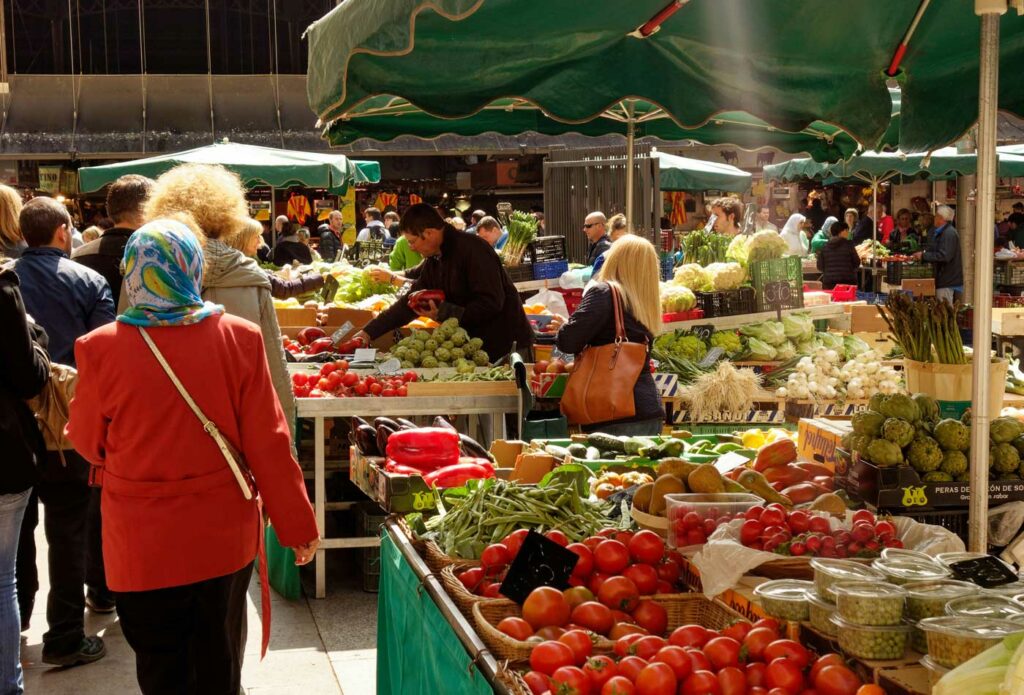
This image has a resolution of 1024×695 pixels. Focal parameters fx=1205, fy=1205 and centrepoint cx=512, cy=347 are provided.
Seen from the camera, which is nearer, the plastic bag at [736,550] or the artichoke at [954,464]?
the plastic bag at [736,550]

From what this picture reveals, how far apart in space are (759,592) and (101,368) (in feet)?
7.00

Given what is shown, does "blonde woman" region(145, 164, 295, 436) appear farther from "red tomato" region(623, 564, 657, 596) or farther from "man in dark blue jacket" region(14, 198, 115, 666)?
"red tomato" region(623, 564, 657, 596)

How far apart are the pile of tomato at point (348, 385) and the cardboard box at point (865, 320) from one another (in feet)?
16.7

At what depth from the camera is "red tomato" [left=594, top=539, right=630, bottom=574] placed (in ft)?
12.2

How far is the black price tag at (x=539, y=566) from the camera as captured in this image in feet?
11.5

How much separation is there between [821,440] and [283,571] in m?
3.39

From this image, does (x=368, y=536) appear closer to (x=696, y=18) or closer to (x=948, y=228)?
(x=696, y=18)

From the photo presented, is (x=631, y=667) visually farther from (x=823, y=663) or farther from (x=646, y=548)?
(x=646, y=548)

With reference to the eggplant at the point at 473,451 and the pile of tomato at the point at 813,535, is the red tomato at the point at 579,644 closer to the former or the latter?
the pile of tomato at the point at 813,535

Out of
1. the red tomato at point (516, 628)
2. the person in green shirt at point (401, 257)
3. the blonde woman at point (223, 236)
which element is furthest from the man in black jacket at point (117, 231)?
the person in green shirt at point (401, 257)

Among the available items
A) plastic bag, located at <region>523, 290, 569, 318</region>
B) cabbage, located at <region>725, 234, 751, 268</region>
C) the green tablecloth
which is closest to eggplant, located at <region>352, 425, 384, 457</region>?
the green tablecloth

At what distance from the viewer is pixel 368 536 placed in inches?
288

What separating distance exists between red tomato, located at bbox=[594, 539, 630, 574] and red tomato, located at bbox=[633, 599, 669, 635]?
19 cm

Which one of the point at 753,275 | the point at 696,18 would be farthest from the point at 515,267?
the point at 696,18
